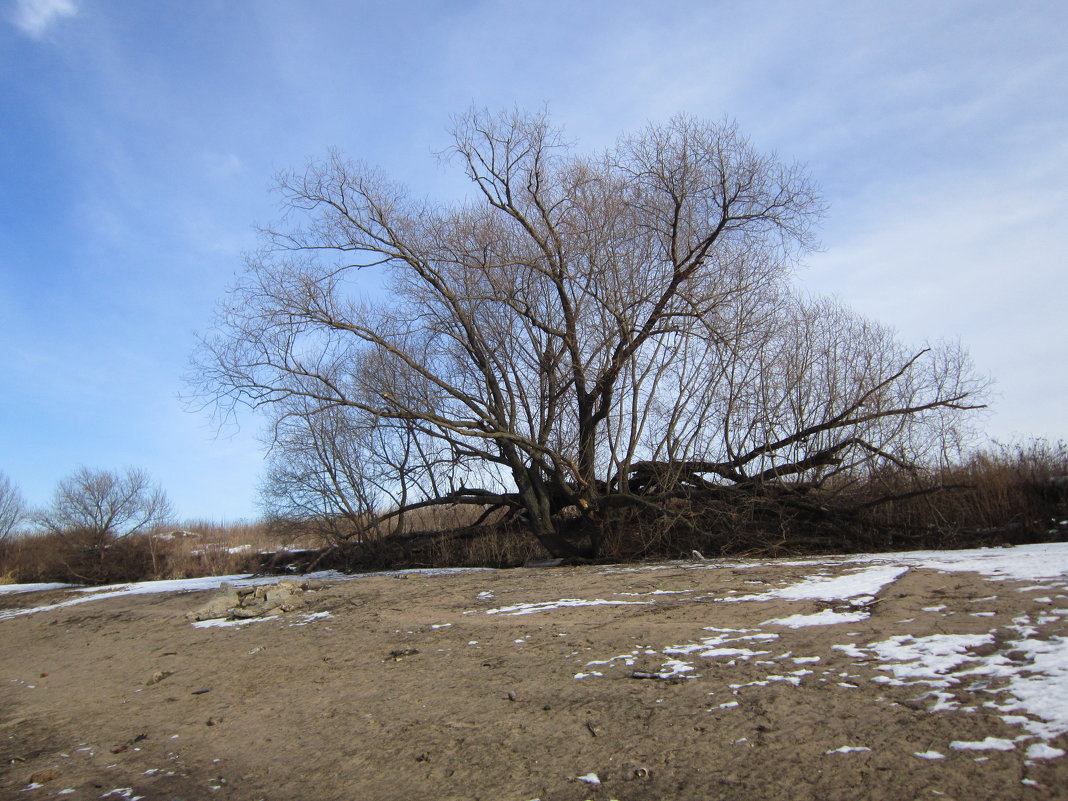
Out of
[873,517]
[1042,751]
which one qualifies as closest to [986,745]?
[1042,751]

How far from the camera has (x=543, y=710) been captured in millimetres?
4934

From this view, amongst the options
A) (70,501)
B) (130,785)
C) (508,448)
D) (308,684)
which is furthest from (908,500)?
(70,501)

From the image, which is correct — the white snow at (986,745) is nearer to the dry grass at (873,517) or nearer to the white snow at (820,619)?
the white snow at (820,619)

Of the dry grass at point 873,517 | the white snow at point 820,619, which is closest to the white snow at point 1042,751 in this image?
the white snow at point 820,619

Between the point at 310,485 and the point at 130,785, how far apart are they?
53.7 ft

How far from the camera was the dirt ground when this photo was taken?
3.69 meters

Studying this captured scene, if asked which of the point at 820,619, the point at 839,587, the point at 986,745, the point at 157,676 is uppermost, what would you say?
the point at 839,587

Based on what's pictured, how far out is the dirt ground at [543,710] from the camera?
369 cm

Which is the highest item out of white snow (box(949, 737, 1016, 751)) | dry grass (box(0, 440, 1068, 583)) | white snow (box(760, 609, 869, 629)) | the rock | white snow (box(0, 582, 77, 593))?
dry grass (box(0, 440, 1068, 583))

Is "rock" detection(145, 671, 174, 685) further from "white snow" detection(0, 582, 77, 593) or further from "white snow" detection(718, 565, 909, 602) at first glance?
"white snow" detection(0, 582, 77, 593)

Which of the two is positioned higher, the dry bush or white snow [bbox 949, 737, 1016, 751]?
the dry bush

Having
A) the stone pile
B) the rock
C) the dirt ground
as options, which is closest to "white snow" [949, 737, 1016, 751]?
the dirt ground

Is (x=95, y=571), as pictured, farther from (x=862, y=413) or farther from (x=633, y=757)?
(x=633, y=757)

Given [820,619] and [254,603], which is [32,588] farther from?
[820,619]
